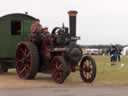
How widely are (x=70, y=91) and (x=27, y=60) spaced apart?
424cm

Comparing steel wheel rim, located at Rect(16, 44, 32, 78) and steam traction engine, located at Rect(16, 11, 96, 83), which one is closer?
steam traction engine, located at Rect(16, 11, 96, 83)

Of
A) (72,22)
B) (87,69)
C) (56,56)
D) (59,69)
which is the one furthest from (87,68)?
(72,22)

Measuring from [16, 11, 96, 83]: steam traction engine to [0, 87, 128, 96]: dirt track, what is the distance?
5.54 feet

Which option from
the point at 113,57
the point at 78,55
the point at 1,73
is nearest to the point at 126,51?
Answer: the point at 113,57

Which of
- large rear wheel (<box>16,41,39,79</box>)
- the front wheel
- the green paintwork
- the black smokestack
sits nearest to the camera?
the front wheel

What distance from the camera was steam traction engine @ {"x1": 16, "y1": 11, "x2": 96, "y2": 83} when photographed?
15602mm

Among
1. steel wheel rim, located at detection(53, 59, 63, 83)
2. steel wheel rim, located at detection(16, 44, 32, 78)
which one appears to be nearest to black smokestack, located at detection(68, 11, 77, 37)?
steel wheel rim, located at detection(53, 59, 63, 83)

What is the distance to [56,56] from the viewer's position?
627 inches

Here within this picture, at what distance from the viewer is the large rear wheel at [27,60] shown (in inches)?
649

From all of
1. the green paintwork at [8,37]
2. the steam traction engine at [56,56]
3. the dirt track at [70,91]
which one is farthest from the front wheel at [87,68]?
the green paintwork at [8,37]

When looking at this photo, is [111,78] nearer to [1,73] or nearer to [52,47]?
[52,47]

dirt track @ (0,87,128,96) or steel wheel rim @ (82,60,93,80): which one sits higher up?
steel wheel rim @ (82,60,93,80)

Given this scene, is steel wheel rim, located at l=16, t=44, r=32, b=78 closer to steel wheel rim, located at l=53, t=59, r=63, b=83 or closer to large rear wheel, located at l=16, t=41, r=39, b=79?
large rear wheel, located at l=16, t=41, r=39, b=79

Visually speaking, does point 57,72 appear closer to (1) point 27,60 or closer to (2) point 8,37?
(1) point 27,60
